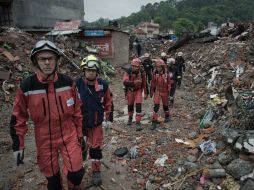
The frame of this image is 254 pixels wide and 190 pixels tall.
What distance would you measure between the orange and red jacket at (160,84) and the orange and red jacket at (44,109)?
4752 millimetres

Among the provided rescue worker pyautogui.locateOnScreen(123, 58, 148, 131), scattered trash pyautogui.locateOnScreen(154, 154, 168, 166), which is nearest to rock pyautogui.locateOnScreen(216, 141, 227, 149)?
scattered trash pyautogui.locateOnScreen(154, 154, 168, 166)

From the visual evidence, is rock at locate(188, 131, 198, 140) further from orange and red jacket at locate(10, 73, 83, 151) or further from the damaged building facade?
the damaged building facade

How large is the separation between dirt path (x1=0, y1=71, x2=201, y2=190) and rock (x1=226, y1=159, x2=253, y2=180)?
1003 mm

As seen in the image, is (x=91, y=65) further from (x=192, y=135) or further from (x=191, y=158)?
(x=192, y=135)

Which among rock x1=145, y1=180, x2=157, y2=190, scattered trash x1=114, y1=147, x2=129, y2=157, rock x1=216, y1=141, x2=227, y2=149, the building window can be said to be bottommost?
rock x1=145, y1=180, x2=157, y2=190

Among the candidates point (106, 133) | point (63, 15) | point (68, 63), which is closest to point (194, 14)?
point (63, 15)

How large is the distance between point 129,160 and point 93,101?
77.3 inches

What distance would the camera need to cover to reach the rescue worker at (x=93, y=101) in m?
5.14

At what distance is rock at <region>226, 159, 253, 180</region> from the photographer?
5328 millimetres

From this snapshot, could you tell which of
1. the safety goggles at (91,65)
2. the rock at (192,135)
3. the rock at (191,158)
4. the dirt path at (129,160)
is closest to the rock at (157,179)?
the dirt path at (129,160)

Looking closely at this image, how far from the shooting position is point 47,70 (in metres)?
3.92

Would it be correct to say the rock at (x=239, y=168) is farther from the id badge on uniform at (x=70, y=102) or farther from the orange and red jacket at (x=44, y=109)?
the id badge on uniform at (x=70, y=102)

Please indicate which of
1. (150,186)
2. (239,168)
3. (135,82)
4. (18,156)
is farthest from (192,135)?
(18,156)

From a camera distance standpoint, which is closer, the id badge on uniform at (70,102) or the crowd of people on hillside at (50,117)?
the crowd of people on hillside at (50,117)
